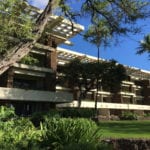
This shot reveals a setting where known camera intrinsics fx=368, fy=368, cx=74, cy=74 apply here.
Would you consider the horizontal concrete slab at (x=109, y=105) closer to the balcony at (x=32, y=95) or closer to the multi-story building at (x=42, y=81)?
the multi-story building at (x=42, y=81)

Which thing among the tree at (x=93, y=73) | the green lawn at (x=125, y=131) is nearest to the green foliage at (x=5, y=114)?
the green lawn at (x=125, y=131)

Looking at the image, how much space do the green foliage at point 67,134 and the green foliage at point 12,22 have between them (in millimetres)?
3484

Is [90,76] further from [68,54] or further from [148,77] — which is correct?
[148,77]

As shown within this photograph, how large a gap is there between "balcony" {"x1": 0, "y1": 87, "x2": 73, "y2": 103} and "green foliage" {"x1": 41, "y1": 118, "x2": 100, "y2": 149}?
32.8 m

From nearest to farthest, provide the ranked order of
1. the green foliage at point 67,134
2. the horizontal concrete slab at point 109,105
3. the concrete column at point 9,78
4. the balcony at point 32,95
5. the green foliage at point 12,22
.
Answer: the green foliage at point 67,134 → the green foliage at point 12,22 → the balcony at point 32,95 → the concrete column at point 9,78 → the horizontal concrete slab at point 109,105

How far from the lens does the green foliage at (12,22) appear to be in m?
13.2

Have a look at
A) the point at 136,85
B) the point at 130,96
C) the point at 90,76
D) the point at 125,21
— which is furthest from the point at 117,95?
the point at 125,21

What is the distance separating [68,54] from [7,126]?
47310 millimetres

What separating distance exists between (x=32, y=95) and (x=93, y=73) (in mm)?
11493

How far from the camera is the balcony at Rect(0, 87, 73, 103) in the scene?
44.3 metres

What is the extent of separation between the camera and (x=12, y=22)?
45.6ft

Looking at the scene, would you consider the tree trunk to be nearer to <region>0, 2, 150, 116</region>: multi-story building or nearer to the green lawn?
the green lawn

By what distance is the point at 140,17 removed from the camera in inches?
562

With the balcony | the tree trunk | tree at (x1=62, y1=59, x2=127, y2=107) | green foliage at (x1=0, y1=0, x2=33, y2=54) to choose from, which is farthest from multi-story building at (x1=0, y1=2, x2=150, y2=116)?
the tree trunk
